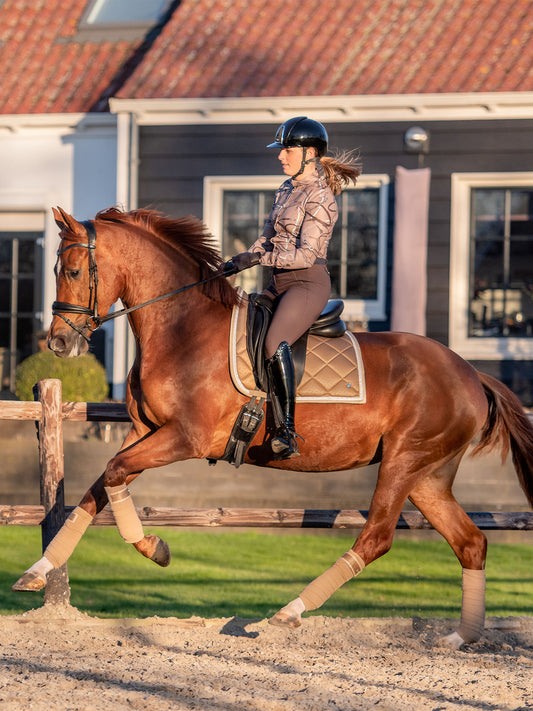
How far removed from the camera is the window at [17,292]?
13.2 metres

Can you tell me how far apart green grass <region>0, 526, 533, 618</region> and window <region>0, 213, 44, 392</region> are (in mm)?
3344

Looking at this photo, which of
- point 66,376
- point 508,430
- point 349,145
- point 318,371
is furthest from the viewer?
point 349,145

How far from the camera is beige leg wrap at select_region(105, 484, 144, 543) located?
200 inches

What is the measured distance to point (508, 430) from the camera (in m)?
5.87

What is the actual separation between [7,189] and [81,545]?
18.5 ft

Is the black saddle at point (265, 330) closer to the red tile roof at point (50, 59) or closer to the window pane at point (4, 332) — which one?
the red tile roof at point (50, 59)

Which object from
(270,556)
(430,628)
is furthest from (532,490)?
(270,556)

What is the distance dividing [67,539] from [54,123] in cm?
894

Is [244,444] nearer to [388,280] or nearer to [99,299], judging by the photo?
[99,299]

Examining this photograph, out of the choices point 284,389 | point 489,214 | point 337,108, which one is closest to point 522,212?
point 489,214

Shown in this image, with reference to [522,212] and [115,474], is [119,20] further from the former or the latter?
[115,474]

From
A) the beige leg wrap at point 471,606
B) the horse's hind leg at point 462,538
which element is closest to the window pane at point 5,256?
the horse's hind leg at point 462,538

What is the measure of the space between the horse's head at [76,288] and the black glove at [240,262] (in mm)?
750

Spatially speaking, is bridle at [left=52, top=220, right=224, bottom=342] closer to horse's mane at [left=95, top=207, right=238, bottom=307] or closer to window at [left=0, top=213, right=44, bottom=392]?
horse's mane at [left=95, top=207, right=238, bottom=307]
